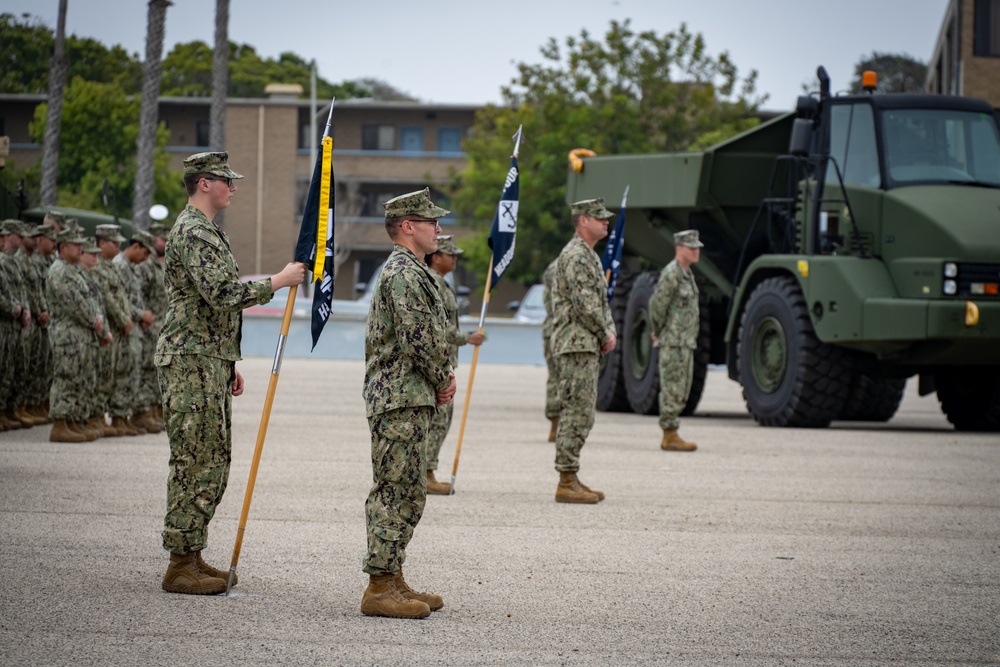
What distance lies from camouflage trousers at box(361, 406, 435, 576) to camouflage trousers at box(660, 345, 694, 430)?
8289mm

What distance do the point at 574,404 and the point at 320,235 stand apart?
354cm

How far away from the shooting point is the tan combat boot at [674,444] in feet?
49.9

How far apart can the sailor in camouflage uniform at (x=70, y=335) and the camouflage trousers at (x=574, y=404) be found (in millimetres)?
5440

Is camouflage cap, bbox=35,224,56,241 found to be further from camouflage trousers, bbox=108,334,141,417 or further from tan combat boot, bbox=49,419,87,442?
tan combat boot, bbox=49,419,87,442

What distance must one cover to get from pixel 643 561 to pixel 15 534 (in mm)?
3600

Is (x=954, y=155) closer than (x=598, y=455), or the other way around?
(x=598, y=455)

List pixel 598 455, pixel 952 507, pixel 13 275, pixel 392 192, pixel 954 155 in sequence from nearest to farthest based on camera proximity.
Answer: pixel 952 507, pixel 598 455, pixel 13 275, pixel 954 155, pixel 392 192

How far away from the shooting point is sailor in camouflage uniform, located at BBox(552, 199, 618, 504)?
11062 mm

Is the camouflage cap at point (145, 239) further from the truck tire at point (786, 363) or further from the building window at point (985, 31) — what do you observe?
the building window at point (985, 31)

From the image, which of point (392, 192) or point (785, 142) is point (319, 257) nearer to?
point (785, 142)

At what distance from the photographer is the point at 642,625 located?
7.04 meters

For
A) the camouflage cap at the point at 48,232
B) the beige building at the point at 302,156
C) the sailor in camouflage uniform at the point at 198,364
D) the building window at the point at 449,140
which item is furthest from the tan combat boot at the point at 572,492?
the building window at the point at 449,140

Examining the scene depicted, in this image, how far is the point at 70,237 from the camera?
47.7 ft

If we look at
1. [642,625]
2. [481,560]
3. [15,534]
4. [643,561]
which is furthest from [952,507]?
[15,534]
